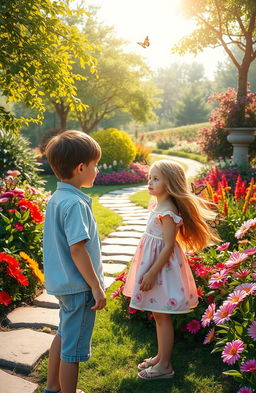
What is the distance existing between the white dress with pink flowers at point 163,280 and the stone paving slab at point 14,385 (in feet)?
2.49

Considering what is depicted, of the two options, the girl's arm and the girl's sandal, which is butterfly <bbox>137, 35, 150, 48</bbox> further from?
the girl's sandal

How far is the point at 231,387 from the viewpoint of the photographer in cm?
229

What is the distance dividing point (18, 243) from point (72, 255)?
204cm

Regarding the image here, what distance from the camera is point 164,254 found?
7.84ft

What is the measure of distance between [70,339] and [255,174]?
7.18 m

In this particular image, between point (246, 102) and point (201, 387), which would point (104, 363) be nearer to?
point (201, 387)

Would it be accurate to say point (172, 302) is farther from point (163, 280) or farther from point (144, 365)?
point (144, 365)

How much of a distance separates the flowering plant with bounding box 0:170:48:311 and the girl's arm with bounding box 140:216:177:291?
3.48ft

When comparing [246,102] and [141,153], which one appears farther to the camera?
[141,153]

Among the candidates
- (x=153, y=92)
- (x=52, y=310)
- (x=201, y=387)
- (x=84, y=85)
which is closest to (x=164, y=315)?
(x=201, y=387)

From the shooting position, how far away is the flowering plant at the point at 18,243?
322cm

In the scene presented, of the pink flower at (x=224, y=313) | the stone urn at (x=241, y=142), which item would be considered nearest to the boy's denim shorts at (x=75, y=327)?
the pink flower at (x=224, y=313)

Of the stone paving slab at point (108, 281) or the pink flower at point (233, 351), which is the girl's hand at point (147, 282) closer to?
the pink flower at point (233, 351)

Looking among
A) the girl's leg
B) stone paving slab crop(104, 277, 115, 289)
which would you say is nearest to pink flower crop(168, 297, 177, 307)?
the girl's leg
